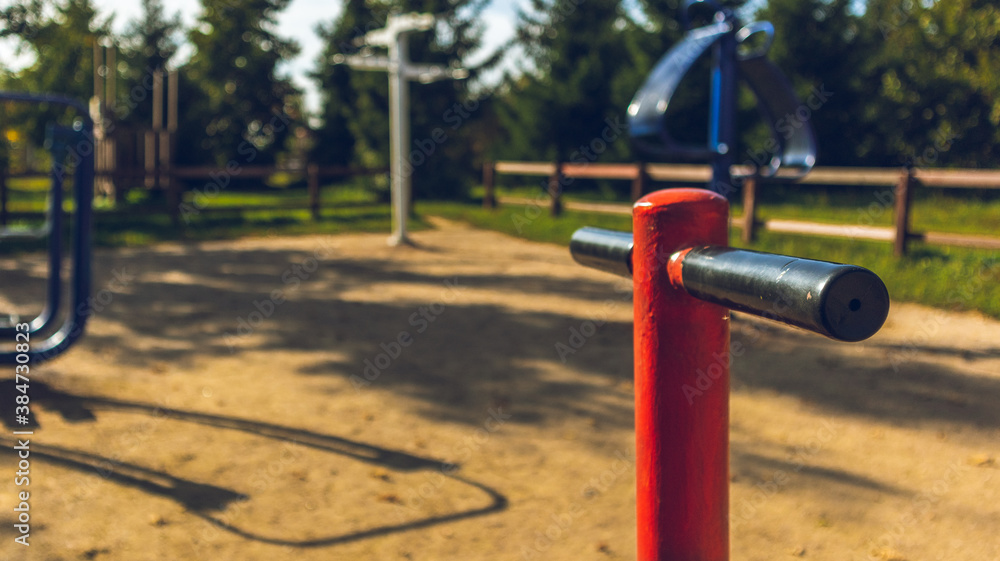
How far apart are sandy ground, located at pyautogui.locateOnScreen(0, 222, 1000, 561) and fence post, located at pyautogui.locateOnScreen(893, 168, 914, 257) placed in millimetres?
1912

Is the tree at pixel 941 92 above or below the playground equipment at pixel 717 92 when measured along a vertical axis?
above

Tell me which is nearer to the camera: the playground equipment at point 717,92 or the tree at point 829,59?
the playground equipment at point 717,92

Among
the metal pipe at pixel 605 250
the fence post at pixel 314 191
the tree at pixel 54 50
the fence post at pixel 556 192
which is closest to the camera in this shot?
the metal pipe at pixel 605 250

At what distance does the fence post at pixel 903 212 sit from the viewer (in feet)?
28.9

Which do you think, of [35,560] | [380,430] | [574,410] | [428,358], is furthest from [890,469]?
[35,560]

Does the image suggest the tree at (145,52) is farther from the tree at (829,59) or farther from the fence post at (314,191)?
the tree at (829,59)

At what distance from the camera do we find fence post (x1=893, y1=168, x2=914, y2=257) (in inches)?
347

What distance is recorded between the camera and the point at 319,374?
214 inches

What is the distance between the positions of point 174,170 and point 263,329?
8785 mm

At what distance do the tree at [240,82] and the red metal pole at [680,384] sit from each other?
28.1m

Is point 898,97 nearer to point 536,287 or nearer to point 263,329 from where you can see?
point 536,287


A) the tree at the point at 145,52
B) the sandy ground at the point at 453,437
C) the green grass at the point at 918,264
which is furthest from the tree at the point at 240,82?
the sandy ground at the point at 453,437

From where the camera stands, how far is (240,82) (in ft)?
97.1

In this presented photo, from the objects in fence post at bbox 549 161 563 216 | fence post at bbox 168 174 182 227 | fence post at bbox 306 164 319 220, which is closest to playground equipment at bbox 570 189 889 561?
fence post at bbox 549 161 563 216
